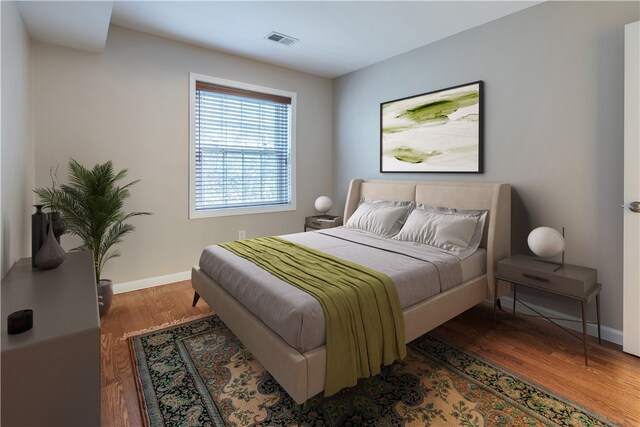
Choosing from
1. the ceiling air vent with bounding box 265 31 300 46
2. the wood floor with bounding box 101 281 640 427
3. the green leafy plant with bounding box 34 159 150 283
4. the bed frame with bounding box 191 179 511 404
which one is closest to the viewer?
the bed frame with bounding box 191 179 511 404

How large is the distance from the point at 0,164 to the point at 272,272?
1558 millimetres

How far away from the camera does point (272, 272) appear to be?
214 cm

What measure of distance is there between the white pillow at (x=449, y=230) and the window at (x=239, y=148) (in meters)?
1.96

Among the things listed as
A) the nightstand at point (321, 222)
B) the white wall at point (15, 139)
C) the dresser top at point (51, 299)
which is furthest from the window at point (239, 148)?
the dresser top at point (51, 299)

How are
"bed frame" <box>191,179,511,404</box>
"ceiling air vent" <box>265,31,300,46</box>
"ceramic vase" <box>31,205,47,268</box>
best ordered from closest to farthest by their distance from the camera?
"bed frame" <box>191,179,511,404</box>, "ceramic vase" <box>31,205,47,268</box>, "ceiling air vent" <box>265,31,300,46</box>

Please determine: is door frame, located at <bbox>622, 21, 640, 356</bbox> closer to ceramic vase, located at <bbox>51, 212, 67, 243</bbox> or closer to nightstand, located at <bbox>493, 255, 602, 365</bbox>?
nightstand, located at <bbox>493, 255, 602, 365</bbox>

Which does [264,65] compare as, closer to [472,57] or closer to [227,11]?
[227,11]

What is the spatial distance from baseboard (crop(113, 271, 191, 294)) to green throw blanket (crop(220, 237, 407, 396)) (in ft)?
6.06

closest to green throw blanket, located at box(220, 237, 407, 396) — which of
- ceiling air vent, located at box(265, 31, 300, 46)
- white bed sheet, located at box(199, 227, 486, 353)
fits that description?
white bed sheet, located at box(199, 227, 486, 353)

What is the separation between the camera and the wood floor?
177cm

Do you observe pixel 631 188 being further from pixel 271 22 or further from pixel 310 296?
pixel 271 22

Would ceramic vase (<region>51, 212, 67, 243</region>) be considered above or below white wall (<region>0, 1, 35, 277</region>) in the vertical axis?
below

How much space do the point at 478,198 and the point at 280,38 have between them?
2.47m

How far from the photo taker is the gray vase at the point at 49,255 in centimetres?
183
